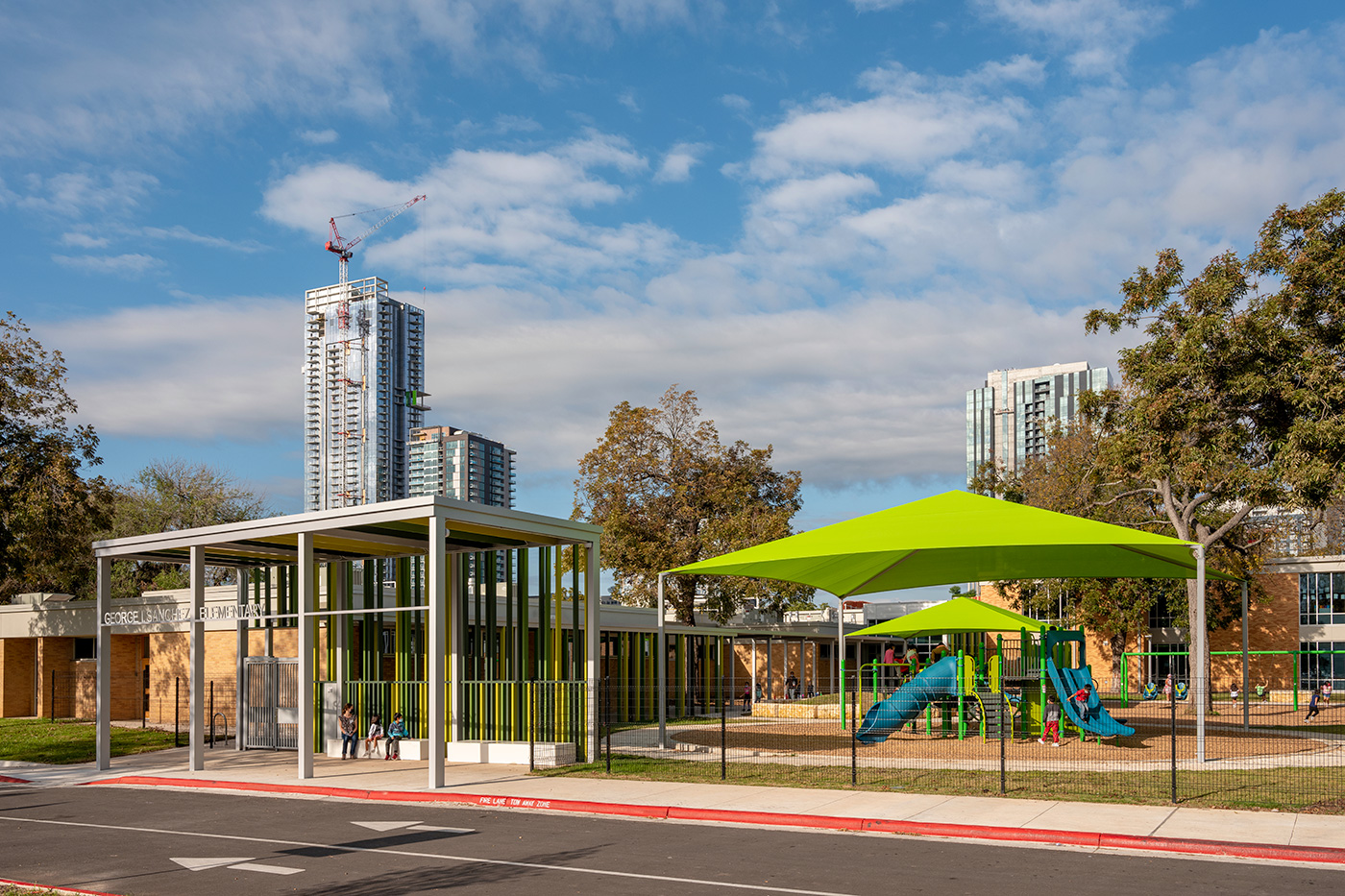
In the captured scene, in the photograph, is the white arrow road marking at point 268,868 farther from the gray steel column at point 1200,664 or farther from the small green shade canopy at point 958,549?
the gray steel column at point 1200,664

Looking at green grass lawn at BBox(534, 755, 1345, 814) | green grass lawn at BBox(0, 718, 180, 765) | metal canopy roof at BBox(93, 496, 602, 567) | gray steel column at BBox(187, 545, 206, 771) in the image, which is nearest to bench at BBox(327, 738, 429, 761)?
gray steel column at BBox(187, 545, 206, 771)

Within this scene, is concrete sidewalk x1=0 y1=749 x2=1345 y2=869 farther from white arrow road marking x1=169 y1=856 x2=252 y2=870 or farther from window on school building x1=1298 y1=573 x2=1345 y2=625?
window on school building x1=1298 y1=573 x2=1345 y2=625

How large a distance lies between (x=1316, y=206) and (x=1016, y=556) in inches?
524

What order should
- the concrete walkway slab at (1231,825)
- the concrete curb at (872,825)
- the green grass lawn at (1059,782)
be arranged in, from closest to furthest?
the concrete curb at (872,825)
the concrete walkway slab at (1231,825)
the green grass lawn at (1059,782)

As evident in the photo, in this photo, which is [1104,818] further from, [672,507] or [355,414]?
[355,414]

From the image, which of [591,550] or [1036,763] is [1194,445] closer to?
[1036,763]

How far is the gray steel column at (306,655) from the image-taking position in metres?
20.5

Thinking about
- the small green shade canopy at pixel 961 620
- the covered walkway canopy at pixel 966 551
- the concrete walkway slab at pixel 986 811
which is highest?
the covered walkway canopy at pixel 966 551

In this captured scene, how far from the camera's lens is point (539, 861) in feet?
39.7

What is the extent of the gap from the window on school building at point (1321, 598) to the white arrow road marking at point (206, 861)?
2095 inches

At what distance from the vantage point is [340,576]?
1031 inches

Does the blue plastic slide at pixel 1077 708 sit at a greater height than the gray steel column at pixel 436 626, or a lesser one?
lesser

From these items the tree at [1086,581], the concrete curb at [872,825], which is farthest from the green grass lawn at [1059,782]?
the tree at [1086,581]

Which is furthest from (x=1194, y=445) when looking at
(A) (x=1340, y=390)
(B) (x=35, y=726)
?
(B) (x=35, y=726)
